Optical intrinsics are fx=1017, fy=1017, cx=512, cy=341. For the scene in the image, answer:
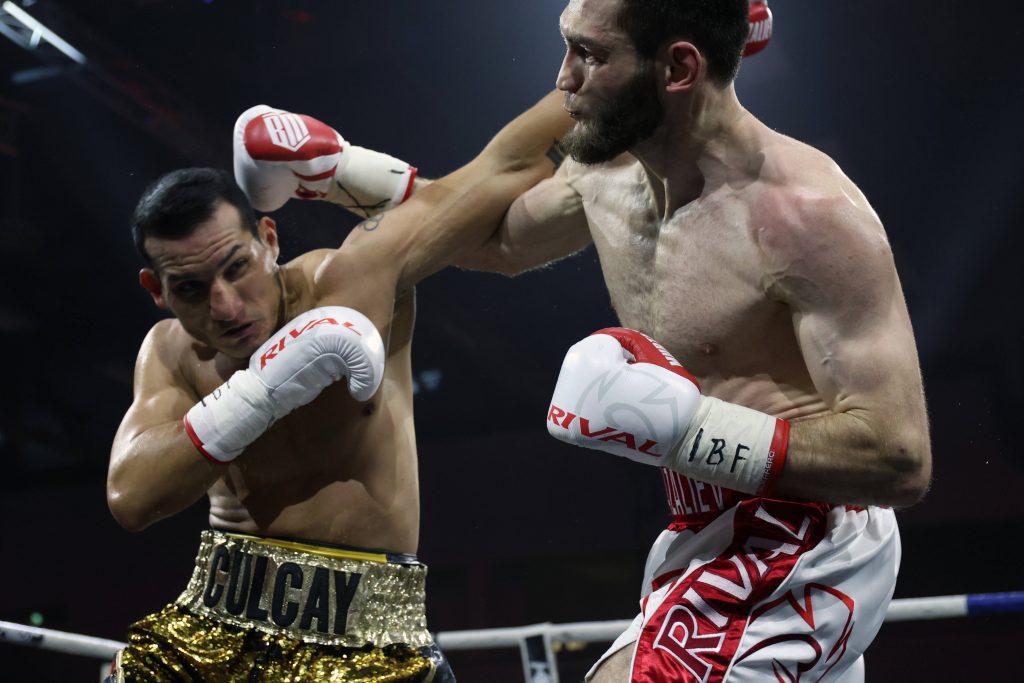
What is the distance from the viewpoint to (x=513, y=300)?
6.68 m

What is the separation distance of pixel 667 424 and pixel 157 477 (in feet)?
3.14

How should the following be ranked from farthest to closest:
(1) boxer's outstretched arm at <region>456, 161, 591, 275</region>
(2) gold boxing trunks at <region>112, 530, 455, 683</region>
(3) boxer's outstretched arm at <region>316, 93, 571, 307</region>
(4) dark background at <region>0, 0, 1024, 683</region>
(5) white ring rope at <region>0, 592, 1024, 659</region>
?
(4) dark background at <region>0, 0, 1024, 683</region>
(5) white ring rope at <region>0, 592, 1024, 659</region>
(3) boxer's outstretched arm at <region>316, 93, 571, 307</region>
(1) boxer's outstretched arm at <region>456, 161, 591, 275</region>
(2) gold boxing trunks at <region>112, 530, 455, 683</region>

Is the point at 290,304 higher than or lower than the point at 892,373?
higher

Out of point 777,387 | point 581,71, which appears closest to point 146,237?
point 581,71

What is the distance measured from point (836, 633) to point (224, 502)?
1123 millimetres

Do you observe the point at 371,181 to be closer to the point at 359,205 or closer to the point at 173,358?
the point at 359,205

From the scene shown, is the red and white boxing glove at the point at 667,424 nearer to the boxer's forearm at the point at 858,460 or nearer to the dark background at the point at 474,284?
the boxer's forearm at the point at 858,460

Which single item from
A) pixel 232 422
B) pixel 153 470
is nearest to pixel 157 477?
pixel 153 470

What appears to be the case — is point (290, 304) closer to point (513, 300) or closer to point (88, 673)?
point (513, 300)

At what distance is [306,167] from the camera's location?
6.43 ft

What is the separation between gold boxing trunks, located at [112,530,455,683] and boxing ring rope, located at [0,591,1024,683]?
0.30 m

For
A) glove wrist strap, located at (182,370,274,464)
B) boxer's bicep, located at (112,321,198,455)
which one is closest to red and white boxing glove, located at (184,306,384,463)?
glove wrist strap, located at (182,370,274,464)

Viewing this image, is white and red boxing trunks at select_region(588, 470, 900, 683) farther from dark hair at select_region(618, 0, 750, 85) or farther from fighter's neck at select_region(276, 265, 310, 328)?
fighter's neck at select_region(276, 265, 310, 328)

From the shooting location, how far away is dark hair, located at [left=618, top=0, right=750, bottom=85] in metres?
1.41
